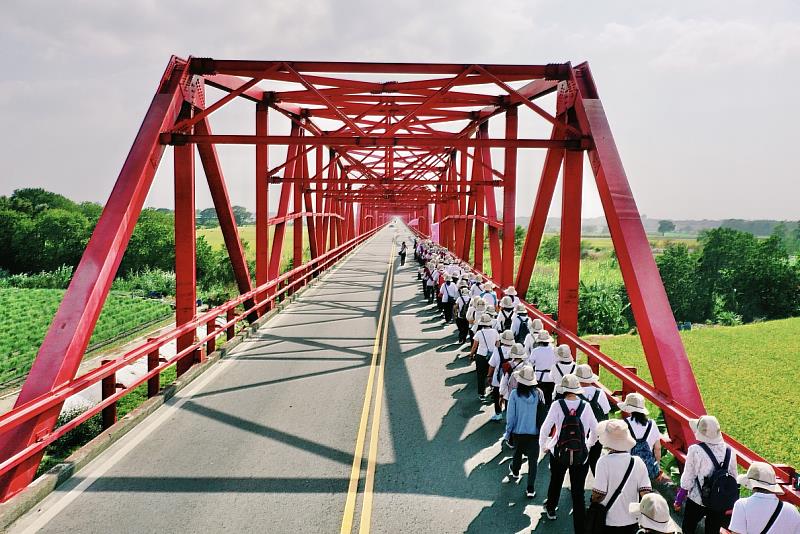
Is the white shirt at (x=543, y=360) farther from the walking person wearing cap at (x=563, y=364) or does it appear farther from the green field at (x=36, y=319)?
the green field at (x=36, y=319)

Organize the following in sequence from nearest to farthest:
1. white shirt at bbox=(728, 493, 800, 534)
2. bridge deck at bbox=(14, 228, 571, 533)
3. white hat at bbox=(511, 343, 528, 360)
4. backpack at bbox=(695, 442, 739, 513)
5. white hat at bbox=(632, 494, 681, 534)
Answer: white hat at bbox=(632, 494, 681, 534)
white shirt at bbox=(728, 493, 800, 534)
backpack at bbox=(695, 442, 739, 513)
bridge deck at bbox=(14, 228, 571, 533)
white hat at bbox=(511, 343, 528, 360)

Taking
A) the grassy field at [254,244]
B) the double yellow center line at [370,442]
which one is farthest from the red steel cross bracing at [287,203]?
the grassy field at [254,244]

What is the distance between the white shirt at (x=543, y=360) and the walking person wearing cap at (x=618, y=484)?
280 centimetres

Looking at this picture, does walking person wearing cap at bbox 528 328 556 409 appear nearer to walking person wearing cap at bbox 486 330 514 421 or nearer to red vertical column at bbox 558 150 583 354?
walking person wearing cap at bbox 486 330 514 421

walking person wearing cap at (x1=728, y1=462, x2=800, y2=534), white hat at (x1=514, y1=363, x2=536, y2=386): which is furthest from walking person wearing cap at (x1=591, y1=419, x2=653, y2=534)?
white hat at (x1=514, y1=363, x2=536, y2=386)

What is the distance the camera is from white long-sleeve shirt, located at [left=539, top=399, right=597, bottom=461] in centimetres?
484

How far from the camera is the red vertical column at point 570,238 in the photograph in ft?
33.0

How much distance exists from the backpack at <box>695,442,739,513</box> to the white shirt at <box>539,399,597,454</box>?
0.98 metres

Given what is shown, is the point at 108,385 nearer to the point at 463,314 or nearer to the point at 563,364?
the point at 563,364

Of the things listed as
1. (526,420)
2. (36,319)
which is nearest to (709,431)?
(526,420)

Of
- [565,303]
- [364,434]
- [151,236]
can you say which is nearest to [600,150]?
[565,303]

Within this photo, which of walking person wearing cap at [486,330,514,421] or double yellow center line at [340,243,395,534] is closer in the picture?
double yellow center line at [340,243,395,534]

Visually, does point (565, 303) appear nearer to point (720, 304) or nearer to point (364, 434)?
point (364, 434)

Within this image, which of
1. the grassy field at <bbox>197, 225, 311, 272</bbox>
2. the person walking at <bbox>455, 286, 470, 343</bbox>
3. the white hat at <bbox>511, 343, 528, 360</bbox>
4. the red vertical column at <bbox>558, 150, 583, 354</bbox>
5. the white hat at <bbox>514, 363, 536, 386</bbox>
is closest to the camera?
the white hat at <bbox>514, 363, 536, 386</bbox>
